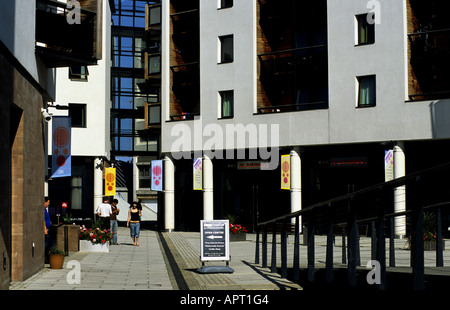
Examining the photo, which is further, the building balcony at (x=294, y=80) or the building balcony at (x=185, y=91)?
the building balcony at (x=185, y=91)

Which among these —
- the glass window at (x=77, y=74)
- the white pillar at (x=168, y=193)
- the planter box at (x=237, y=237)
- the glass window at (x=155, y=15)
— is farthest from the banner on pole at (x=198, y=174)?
the glass window at (x=155, y=15)

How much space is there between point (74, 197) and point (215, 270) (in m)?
33.4

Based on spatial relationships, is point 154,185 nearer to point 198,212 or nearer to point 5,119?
point 198,212

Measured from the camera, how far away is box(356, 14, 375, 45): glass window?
3475 cm

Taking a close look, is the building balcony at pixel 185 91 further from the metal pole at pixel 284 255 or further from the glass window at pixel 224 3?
the metal pole at pixel 284 255

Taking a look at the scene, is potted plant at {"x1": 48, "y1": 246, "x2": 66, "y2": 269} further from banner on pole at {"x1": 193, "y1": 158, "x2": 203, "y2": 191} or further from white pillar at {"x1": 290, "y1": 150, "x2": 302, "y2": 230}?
banner on pole at {"x1": 193, "y1": 158, "x2": 203, "y2": 191}

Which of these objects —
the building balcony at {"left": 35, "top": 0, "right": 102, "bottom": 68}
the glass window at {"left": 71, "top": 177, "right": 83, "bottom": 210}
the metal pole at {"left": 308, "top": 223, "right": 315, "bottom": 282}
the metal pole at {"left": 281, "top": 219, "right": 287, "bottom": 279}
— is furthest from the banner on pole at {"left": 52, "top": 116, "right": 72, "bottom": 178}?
the glass window at {"left": 71, "top": 177, "right": 83, "bottom": 210}

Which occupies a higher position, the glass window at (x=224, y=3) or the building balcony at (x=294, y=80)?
the glass window at (x=224, y=3)

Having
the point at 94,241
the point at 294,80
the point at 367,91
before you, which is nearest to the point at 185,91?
the point at 294,80

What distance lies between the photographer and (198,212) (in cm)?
4369

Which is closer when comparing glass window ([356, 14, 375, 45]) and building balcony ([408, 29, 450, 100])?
building balcony ([408, 29, 450, 100])

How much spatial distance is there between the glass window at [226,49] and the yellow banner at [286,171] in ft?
22.8

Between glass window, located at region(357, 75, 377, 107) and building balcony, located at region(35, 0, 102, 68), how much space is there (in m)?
18.9

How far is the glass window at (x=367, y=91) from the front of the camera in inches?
1364
